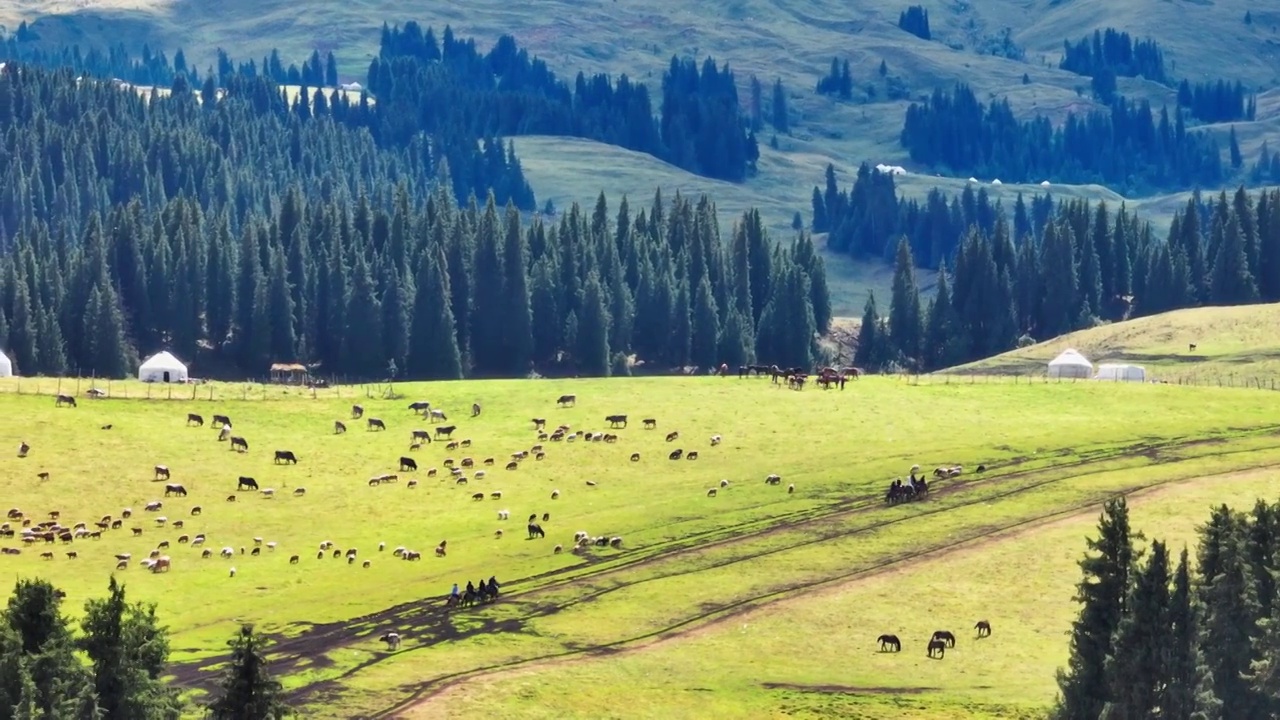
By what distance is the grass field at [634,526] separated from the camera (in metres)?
89.8

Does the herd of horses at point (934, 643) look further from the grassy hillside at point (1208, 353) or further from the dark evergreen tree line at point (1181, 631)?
the grassy hillside at point (1208, 353)

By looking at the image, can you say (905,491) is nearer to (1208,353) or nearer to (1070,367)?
(1070,367)

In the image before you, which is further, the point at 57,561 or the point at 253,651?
the point at 57,561

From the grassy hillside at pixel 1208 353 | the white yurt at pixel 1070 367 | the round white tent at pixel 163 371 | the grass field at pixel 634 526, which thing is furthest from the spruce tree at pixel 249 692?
the white yurt at pixel 1070 367

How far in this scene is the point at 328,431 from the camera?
13762 cm

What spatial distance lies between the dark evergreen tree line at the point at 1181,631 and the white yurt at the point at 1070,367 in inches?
3844

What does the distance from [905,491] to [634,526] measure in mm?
16721

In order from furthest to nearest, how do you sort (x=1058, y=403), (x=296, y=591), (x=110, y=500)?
(x=1058, y=403) → (x=110, y=500) → (x=296, y=591)

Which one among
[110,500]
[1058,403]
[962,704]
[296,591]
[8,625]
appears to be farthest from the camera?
[1058,403]

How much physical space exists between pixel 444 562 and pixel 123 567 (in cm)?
1633

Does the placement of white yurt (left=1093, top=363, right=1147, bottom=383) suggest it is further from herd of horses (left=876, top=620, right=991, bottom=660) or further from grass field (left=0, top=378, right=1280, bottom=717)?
herd of horses (left=876, top=620, right=991, bottom=660)

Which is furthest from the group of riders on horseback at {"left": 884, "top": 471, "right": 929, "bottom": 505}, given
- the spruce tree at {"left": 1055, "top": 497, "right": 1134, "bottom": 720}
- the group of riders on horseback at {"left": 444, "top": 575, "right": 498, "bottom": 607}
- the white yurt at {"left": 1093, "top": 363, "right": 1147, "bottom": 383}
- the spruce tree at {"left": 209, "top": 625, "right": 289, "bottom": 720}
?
the spruce tree at {"left": 209, "top": 625, "right": 289, "bottom": 720}

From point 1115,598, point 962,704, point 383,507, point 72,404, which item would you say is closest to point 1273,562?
point 1115,598

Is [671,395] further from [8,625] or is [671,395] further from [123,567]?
[8,625]
